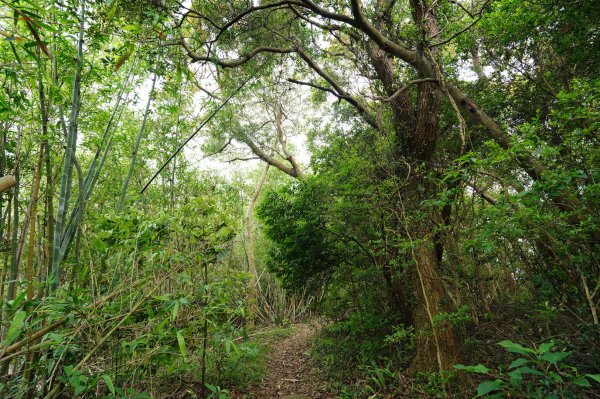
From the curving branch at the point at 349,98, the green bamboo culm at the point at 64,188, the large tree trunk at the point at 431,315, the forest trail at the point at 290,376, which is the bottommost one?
the forest trail at the point at 290,376

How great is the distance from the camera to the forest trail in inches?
150

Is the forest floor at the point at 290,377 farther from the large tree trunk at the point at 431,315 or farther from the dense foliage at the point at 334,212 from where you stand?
the large tree trunk at the point at 431,315

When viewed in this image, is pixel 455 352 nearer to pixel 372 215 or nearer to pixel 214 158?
pixel 372 215

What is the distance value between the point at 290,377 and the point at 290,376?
2.1 inches

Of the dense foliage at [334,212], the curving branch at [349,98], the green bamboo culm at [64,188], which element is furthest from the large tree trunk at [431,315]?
the green bamboo culm at [64,188]

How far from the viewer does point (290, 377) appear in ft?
14.9

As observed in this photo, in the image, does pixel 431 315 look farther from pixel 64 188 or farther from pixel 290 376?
pixel 64 188

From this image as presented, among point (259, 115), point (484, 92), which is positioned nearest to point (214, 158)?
point (259, 115)

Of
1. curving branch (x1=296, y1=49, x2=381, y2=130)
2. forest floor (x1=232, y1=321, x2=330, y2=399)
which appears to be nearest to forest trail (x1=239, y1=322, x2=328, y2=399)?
forest floor (x1=232, y1=321, x2=330, y2=399)

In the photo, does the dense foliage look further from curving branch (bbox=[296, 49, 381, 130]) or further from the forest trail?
the forest trail

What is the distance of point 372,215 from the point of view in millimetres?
3760

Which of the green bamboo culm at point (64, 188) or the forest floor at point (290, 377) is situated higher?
the green bamboo culm at point (64, 188)

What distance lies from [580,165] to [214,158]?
897cm

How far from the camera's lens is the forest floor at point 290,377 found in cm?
379
